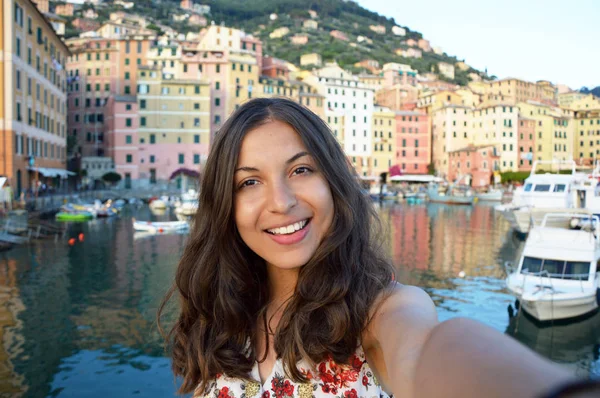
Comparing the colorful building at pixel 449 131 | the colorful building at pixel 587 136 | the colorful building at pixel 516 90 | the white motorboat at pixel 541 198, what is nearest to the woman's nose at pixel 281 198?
the white motorboat at pixel 541 198

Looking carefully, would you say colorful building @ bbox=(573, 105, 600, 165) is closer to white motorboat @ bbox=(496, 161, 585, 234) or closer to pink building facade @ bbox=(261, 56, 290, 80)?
pink building facade @ bbox=(261, 56, 290, 80)

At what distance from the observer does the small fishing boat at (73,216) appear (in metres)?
30.9

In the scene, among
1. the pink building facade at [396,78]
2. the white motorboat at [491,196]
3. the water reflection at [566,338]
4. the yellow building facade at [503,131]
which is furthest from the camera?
the pink building facade at [396,78]

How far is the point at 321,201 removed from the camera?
1.46m

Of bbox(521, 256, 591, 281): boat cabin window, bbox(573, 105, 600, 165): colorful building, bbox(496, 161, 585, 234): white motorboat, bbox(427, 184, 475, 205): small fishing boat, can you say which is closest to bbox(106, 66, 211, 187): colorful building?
bbox(427, 184, 475, 205): small fishing boat

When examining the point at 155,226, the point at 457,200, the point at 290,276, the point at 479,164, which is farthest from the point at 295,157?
the point at 479,164

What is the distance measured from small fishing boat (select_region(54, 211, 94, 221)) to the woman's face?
32.2 m

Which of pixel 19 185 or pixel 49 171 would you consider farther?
pixel 49 171

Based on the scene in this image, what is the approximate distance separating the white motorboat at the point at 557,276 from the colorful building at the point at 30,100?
2690 centimetres

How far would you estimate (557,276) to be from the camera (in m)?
11.1

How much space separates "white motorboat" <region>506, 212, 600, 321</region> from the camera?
10.2 metres

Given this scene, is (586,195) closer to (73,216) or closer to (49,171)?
(73,216)

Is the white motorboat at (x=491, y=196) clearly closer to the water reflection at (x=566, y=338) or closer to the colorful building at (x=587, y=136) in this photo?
the colorful building at (x=587, y=136)

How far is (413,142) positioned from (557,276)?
60.6 metres
